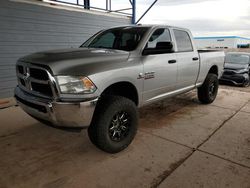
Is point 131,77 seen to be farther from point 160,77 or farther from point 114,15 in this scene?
point 114,15

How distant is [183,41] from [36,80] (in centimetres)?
300

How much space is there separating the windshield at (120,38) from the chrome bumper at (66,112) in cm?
132

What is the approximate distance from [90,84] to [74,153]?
3.72 feet

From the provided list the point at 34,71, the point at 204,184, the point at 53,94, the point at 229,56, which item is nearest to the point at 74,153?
the point at 53,94

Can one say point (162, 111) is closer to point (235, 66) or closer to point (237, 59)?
point (235, 66)

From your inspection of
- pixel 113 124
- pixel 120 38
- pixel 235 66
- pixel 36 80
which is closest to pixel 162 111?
pixel 120 38

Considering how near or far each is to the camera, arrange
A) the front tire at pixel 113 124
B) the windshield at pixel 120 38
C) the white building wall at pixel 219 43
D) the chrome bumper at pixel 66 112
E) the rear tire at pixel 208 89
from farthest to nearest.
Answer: the white building wall at pixel 219 43 → the rear tire at pixel 208 89 → the windshield at pixel 120 38 → the front tire at pixel 113 124 → the chrome bumper at pixel 66 112

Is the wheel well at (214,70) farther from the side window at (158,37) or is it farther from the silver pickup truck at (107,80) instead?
the side window at (158,37)

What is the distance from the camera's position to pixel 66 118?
243cm

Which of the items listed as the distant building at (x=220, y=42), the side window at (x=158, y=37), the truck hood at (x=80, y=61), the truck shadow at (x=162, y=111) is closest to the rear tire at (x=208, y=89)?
the truck shadow at (x=162, y=111)

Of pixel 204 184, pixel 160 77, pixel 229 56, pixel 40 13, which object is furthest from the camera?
pixel 229 56

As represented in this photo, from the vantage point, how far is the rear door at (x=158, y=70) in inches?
130

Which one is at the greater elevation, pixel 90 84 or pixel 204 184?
pixel 90 84

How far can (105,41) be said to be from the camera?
3910 millimetres
